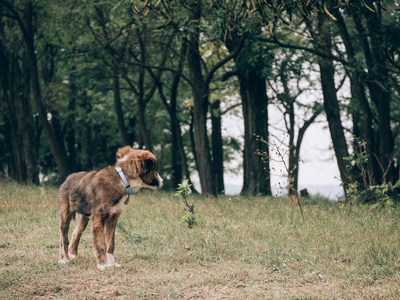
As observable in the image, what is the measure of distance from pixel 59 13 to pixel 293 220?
1445cm

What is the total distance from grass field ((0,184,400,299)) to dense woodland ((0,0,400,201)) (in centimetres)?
158

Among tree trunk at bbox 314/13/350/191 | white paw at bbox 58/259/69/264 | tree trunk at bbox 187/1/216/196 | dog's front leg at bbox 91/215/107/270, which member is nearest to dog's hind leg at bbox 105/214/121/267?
dog's front leg at bbox 91/215/107/270

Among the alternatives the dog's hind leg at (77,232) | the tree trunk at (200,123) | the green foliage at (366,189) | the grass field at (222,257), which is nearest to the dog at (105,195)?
the dog's hind leg at (77,232)

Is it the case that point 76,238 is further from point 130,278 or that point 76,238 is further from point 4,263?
point 130,278

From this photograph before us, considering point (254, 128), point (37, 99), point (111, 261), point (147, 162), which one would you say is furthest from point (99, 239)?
point (37, 99)

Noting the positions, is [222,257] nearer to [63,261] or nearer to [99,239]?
[99,239]

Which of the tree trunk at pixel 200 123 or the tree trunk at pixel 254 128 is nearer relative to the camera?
the tree trunk at pixel 200 123

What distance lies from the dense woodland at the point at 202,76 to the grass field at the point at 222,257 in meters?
1.58

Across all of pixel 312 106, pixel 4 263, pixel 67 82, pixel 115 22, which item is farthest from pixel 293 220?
pixel 67 82

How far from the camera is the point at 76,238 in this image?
8.98m

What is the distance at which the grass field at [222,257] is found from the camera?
23.2 feet

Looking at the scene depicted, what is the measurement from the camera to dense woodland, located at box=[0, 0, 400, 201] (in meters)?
16.3

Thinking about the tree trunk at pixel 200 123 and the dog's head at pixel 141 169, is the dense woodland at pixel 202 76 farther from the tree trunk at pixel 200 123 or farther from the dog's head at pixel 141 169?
the dog's head at pixel 141 169

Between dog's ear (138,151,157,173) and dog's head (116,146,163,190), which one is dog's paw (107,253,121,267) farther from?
dog's ear (138,151,157,173)
